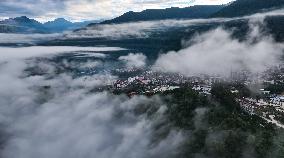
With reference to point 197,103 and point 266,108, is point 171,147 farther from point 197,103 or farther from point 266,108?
point 266,108

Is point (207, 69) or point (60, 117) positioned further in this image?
point (207, 69)

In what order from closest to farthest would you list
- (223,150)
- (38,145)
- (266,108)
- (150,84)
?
1. (223,150)
2. (266,108)
3. (38,145)
4. (150,84)

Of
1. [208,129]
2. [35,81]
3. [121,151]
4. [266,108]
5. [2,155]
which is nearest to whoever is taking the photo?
[208,129]

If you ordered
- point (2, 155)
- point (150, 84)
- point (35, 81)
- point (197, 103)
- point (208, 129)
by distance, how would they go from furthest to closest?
point (35, 81) → point (150, 84) → point (2, 155) → point (197, 103) → point (208, 129)

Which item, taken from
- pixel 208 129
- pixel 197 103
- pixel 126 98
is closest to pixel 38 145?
pixel 126 98

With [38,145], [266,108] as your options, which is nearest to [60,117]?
[38,145]

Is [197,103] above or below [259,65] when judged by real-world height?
above

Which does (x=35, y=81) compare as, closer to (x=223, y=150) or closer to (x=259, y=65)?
(x=259, y=65)

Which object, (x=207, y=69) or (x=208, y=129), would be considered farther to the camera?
(x=207, y=69)

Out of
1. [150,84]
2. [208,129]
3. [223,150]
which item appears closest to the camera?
[223,150]
